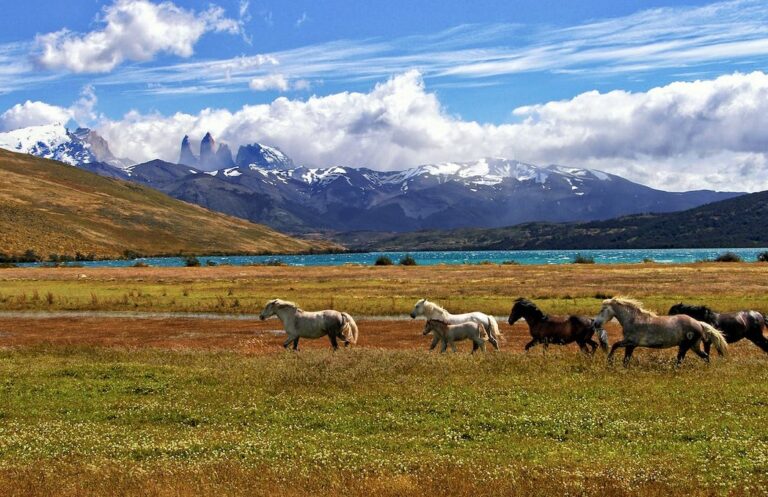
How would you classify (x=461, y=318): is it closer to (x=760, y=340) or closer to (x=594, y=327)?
(x=594, y=327)

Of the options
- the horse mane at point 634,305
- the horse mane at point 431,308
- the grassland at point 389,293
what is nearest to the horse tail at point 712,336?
the horse mane at point 634,305

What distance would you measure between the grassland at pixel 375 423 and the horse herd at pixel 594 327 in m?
0.90

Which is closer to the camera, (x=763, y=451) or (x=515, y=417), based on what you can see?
(x=763, y=451)

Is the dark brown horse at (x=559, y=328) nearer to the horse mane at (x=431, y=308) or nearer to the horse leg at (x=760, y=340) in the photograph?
the horse mane at (x=431, y=308)

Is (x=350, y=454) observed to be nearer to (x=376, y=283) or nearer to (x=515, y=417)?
(x=515, y=417)

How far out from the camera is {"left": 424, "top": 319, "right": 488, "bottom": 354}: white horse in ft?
88.0

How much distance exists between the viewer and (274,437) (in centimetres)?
1488

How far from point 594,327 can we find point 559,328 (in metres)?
2.49

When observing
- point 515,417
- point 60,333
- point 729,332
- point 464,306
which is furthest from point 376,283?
point 515,417

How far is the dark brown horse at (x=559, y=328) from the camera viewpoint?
86.1 ft

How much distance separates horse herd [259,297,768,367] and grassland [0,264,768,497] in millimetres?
904

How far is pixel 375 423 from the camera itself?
52.0 ft

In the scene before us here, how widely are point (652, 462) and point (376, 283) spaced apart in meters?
71.4

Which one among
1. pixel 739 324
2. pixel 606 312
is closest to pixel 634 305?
pixel 606 312
